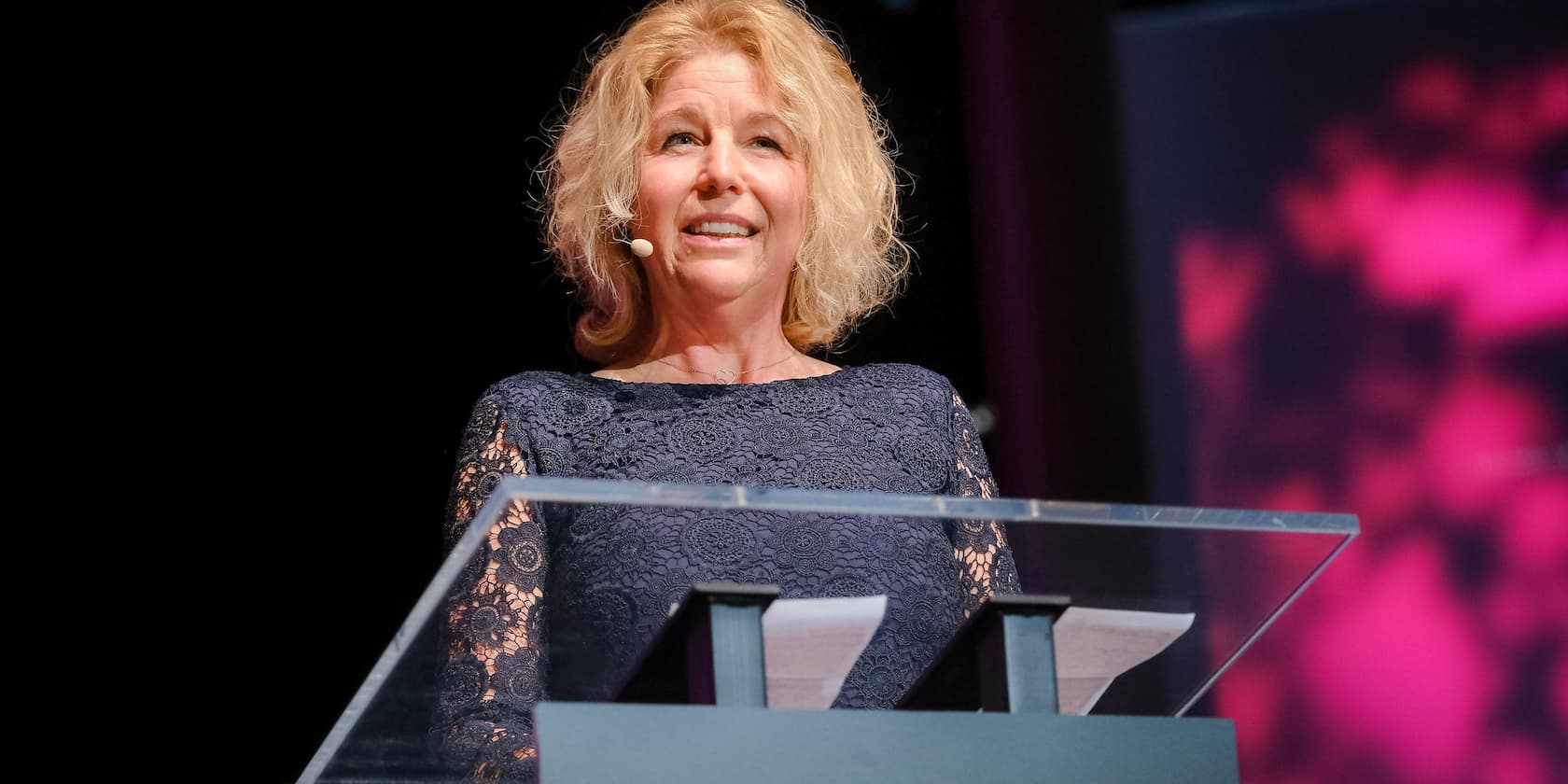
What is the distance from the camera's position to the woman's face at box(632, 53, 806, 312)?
1785 mm

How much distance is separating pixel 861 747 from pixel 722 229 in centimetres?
99

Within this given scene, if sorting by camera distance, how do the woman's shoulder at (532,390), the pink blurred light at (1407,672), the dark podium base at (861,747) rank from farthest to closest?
the pink blurred light at (1407,672)
the woman's shoulder at (532,390)
the dark podium base at (861,747)

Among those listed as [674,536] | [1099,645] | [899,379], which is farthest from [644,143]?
[1099,645]

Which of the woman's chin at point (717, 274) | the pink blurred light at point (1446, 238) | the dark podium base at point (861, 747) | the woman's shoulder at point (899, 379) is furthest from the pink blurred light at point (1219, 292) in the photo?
the dark podium base at point (861, 747)

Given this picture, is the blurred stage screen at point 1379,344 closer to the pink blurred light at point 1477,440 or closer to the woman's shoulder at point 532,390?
the pink blurred light at point 1477,440

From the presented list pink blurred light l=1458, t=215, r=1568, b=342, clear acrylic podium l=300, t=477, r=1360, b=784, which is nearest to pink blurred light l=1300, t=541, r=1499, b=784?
pink blurred light l=1458, t=215, r=1568, b=342

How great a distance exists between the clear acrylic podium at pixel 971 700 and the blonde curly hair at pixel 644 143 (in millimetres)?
894

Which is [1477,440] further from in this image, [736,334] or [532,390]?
[532,390]

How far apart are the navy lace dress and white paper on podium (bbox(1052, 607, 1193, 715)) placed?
187 mm

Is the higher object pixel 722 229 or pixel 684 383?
pixel 722 229

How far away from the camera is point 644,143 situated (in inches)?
72.1

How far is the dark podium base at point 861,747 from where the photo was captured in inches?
32.9

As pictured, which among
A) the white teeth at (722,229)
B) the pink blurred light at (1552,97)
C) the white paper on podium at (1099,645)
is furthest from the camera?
the pink blurred light at (1552,97)

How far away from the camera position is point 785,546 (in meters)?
1.26
